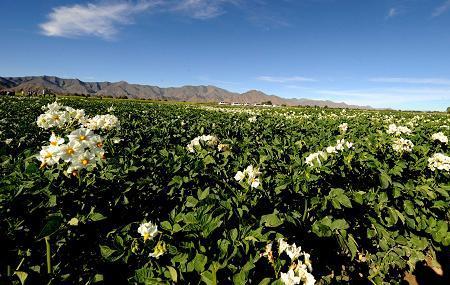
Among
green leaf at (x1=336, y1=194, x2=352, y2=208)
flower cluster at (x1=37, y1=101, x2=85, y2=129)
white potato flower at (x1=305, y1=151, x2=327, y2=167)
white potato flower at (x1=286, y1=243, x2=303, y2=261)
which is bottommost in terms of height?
white potato flower at (x1=286, y1=243, x2=303, y2=261)

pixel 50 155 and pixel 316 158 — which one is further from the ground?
pixel 50 155

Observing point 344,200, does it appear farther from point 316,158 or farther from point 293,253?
point 293,253

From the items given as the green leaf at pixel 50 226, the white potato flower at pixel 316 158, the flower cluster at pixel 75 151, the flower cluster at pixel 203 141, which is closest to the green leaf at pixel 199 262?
the green leaf at pixel 50 226

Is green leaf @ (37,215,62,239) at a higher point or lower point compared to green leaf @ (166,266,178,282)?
higher

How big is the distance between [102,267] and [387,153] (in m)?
6.06

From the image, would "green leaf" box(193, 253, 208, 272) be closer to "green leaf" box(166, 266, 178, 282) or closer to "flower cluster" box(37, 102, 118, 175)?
"green leaf" box(166, 266, 178, 282)

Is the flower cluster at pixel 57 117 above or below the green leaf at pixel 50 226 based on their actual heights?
above

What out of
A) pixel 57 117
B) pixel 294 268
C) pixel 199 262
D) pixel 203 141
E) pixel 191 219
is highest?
pixel 57 117

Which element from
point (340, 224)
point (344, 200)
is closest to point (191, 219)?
point (340, 224)

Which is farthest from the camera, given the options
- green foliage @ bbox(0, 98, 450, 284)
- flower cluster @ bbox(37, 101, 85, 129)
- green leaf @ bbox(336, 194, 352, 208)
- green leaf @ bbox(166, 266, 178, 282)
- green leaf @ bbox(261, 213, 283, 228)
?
flower cluster @ bbox(37, 101, 85, 129)

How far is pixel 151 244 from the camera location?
90.7 inches

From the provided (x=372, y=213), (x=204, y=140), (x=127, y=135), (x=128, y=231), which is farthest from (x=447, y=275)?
(x=127, y=135)

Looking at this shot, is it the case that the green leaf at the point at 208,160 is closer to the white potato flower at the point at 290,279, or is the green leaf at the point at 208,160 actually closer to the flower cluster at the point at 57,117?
the flower cluster at the point at 57,117

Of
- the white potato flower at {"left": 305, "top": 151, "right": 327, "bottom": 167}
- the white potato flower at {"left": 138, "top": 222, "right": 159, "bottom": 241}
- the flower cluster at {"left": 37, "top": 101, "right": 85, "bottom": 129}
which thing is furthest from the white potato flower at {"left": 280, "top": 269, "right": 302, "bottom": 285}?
the flower cluster at {"left": 37, "top": 101, "right": 85, "bottom": 129}
